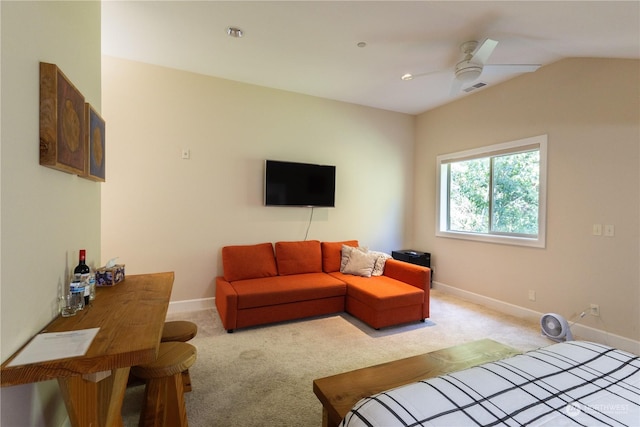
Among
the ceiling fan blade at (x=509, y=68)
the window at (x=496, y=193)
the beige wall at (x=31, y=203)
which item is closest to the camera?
the beige wall at (x=31, y=203)

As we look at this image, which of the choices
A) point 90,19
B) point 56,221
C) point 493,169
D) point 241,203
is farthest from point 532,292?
point 90,19

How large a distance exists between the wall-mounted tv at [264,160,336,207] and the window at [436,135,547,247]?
1.88 meters

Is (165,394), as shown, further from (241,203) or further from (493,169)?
(493,169)

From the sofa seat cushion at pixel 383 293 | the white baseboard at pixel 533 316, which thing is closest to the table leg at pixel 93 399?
the sofa seat cushion at pixel 383 293

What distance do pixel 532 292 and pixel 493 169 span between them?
162cm

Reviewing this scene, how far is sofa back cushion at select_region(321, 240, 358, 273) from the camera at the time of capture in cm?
395

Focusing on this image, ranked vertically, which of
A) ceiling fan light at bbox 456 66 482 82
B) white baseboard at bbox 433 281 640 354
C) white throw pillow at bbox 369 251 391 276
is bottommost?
white baseboard at bbox 433 281 640 354

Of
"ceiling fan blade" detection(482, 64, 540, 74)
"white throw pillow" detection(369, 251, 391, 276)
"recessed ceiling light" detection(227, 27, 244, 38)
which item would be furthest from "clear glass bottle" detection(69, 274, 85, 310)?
"ceiling fan blade" detection(482, 64, 540, 74)

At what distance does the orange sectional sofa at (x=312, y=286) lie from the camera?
9.78 feet

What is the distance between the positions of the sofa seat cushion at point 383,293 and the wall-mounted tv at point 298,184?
123 centimetres

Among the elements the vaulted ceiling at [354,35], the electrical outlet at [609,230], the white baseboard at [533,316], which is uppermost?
the vaulted ceiling at [354,35]

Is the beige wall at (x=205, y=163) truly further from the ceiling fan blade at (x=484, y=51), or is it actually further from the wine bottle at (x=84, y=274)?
the ceiling fan blade at (x=484, y=51)

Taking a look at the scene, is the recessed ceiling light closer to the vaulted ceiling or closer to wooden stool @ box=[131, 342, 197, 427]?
the vaulted ceiling

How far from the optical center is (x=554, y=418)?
91 centimetres
